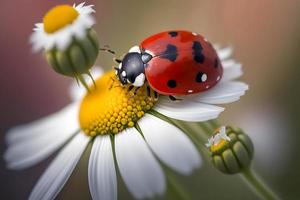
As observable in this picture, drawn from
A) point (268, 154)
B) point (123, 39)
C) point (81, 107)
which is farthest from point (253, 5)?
Answer: point (81, 107)

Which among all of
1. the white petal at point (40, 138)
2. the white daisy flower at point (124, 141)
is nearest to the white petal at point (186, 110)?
the white daisy flower at point (124, 141)

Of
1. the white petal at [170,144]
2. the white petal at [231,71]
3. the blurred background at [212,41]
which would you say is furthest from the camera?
the blurred background at [212,41]

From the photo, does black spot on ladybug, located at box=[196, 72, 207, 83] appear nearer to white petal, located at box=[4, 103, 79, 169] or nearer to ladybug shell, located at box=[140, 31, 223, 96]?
ladybug shell, located at box=[140, 31, 223, 96]

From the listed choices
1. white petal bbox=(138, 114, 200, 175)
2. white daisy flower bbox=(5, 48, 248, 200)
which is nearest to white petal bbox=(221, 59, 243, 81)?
white daisy flower bbox=(5, 48, 248, 200)

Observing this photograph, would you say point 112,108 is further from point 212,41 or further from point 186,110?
point 212,41

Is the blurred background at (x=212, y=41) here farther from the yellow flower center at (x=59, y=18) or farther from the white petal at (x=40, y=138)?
the yellow flower center at (x=59, y=18)
